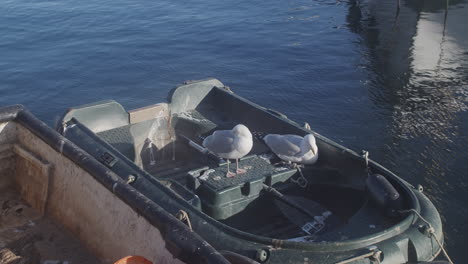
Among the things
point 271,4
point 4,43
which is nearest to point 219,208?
point 4,43

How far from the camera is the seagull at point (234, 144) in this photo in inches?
283

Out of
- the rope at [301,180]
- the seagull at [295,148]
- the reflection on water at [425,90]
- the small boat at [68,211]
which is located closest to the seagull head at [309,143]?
the seagull at [295,148]

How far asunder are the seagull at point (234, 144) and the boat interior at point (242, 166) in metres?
0.18

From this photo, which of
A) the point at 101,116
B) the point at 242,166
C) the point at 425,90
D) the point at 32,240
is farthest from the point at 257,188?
the point at 425,90

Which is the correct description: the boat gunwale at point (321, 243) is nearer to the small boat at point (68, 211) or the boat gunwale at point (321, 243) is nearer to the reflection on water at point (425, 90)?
the small boat at point (68, 211)

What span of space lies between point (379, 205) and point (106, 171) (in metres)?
3.02

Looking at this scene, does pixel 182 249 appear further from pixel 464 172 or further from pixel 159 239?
pixel 464 172

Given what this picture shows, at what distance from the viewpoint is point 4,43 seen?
17.5 m

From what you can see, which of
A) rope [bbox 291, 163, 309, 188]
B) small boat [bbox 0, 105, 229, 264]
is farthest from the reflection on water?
small boat [bbox 0, 105, 229, 264]

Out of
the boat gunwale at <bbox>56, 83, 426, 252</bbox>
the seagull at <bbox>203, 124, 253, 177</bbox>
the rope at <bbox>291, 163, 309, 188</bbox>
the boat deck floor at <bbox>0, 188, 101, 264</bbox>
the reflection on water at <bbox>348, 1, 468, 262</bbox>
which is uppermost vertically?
the seagull at <bbox>203, 124, 253, 177</bbox>

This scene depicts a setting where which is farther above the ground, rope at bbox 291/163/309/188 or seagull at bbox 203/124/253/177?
seagull at bbox 203/124/253/177

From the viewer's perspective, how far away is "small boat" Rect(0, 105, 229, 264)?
472 cm

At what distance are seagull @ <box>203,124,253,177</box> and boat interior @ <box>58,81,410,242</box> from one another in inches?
7.0

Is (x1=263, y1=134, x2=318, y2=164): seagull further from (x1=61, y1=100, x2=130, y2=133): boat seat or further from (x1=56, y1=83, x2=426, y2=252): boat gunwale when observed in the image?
(x1=61, y1=100, x2=130, y2=133): boat seat
